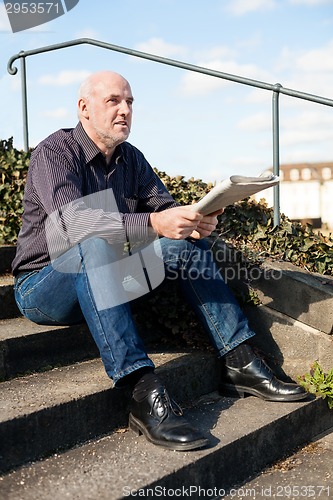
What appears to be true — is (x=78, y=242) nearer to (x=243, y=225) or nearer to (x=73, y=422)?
(x=73, y=422)

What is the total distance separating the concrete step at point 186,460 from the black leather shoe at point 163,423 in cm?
3

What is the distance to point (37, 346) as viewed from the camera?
105 inches

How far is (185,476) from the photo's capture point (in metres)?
2.11

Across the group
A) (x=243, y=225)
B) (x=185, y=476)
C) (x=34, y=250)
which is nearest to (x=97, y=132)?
(x=34, y=250)

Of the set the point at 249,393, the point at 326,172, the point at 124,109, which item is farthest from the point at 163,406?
the point at 326,172

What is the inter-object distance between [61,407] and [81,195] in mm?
893

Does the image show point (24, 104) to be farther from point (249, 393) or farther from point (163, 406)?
point (163, 406)

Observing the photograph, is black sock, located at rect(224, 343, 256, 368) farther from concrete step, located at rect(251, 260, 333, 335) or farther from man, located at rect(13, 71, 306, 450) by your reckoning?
concrete step, located at rect(251, 260, 333, 335)

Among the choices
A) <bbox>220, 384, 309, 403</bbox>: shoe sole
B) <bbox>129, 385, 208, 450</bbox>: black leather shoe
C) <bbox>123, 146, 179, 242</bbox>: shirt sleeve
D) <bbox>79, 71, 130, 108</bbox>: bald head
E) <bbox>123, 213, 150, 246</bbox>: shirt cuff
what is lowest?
<bbox>220, 384, 309, 403</bbox>: shoe sole

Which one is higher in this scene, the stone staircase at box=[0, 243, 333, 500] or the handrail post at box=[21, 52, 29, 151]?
the handrail post at box=[21, 52, 29, 151]

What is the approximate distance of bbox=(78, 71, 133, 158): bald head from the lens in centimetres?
279

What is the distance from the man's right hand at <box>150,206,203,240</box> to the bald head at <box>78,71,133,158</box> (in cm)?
53

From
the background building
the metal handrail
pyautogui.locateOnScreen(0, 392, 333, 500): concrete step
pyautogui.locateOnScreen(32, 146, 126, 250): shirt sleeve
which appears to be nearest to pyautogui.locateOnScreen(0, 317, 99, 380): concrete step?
pyautogui.locateOnScreen(32, 146, 126, 250): shirt sleeve

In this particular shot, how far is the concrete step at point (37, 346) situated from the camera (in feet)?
8.45
